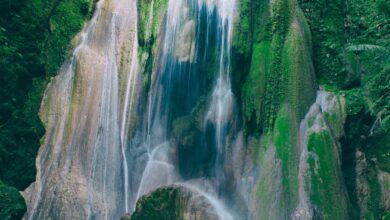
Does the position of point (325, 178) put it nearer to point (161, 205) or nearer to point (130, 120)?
point (161, 205)

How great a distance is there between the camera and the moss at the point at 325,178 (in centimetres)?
1099

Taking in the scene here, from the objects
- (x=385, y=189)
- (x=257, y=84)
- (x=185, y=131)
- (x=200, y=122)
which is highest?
(x=257, y=84)

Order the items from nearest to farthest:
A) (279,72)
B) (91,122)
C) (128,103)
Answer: (279,72)
(91,122)
(128,103)

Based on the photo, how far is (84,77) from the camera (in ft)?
46.0

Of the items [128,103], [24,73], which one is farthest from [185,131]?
[24,73]

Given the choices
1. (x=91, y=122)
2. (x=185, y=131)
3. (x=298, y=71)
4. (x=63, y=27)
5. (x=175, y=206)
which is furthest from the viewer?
(x=63, y=27)

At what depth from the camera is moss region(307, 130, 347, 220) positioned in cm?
1099

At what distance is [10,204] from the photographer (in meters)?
10.6

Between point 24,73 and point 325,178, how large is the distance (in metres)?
7.63

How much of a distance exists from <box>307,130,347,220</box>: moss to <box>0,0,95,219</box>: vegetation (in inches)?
249

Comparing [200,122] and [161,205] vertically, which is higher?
[200,122]

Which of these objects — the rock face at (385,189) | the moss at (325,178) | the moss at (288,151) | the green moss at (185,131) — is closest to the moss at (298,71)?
the moss at (288,151)

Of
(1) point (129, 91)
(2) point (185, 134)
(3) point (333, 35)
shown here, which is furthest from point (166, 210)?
(3) point (333, 35)

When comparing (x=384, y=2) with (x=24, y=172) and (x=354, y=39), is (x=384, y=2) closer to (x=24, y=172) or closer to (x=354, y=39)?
(x=354, y=39)
